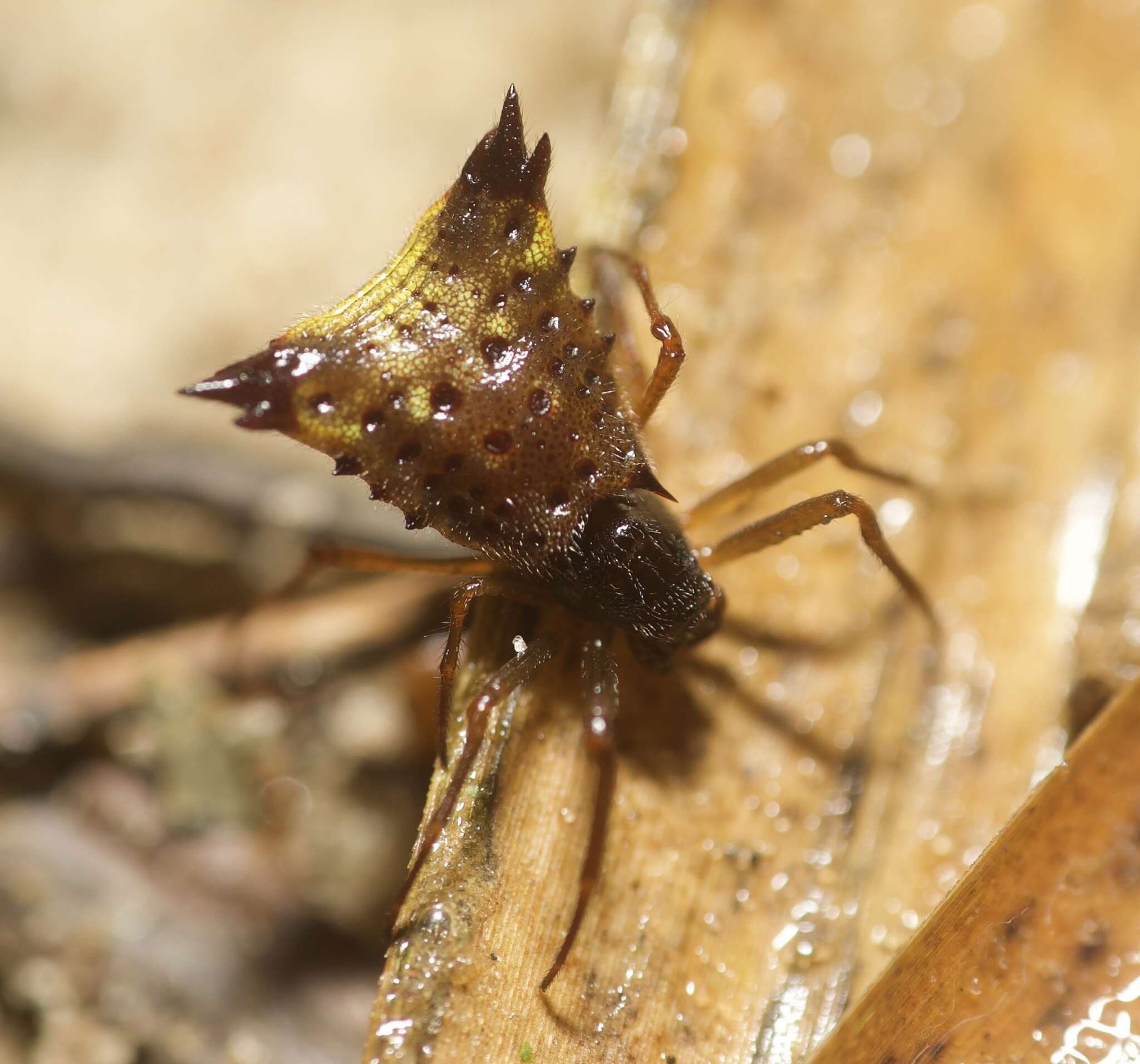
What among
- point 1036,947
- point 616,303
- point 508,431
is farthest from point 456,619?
point 1036,947

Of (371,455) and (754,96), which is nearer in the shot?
(371,455)

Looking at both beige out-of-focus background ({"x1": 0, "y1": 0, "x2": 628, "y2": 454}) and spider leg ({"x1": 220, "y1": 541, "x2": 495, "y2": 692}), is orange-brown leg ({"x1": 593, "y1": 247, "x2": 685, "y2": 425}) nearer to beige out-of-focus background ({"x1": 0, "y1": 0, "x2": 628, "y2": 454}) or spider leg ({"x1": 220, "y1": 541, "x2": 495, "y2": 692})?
spider leg ({"x1": 220, "y1": 541, "x2": 495, "y2": 692})

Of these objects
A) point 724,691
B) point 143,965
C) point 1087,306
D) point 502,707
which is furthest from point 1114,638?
point 143,965

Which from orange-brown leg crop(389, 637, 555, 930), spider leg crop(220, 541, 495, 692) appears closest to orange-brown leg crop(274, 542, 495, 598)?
spider leg crop(220, 541, 495, 692)

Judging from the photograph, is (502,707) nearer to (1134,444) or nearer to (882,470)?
(882,470)

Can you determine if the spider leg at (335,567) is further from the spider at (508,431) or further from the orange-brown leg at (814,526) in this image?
the orange-brown leg at (814,526)

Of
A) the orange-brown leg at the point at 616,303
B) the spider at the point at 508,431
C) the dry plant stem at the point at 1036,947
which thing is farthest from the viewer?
the orange-brown leg at the point at 616,303

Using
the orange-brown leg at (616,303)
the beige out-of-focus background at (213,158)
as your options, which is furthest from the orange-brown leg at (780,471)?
the beige out-of-focus background at (213,158)

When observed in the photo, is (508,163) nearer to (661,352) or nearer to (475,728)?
(661,352)
